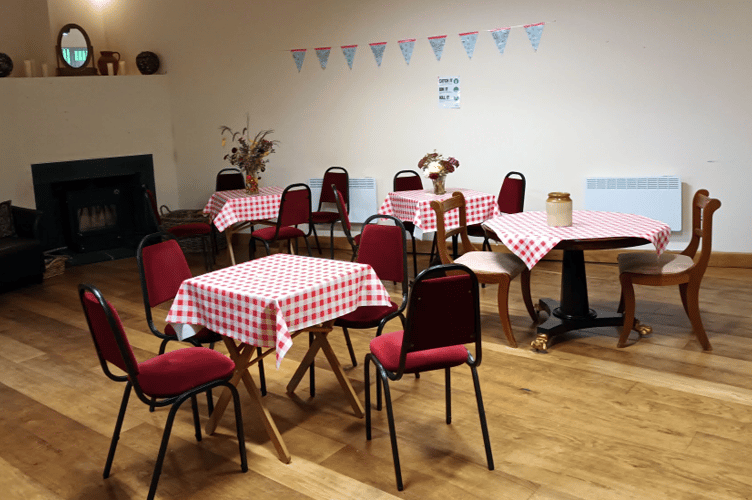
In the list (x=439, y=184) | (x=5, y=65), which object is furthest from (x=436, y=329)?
(x=5, y=65)

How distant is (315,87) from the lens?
294 inches

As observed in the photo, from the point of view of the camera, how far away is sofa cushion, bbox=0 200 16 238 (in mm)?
6535

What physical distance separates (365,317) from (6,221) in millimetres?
4596

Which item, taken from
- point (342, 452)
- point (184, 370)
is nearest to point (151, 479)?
point (184, 370)

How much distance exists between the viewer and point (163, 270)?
11.6 feet

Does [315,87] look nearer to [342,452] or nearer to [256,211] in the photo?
[256,211]

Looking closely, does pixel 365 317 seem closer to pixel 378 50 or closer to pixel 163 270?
pixel 163 270

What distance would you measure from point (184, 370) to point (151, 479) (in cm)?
48

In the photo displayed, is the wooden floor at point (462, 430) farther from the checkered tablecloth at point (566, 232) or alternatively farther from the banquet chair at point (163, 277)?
the checkered tablecloth at point (566, 232)

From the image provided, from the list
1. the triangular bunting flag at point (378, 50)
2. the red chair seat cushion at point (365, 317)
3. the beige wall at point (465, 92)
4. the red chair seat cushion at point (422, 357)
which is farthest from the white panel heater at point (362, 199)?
the red chair seat cushion at point (422, 357)

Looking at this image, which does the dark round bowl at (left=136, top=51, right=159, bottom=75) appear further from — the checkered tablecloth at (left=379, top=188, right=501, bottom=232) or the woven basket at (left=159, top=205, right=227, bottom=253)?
the checkered tablecloth at (left=379, top=188, right=501, bottom=232)

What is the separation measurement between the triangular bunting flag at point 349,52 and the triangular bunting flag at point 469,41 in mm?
1187

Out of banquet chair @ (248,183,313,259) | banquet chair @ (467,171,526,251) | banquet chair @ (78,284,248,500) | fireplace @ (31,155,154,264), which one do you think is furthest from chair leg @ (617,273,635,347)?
fireplace @ (31,155,154,264)

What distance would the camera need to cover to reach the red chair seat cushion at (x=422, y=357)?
2.84m
